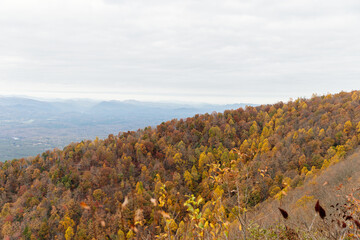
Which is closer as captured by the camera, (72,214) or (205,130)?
(72,214)

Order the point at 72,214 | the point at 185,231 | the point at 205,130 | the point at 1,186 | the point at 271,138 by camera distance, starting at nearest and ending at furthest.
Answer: the point at 185,231 < the point at 72,214 < the point at 1,186 < the point at 271,138 < the point at 205,130

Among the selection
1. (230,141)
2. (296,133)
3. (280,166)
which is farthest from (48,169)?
(296,133)

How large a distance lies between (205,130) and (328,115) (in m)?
58.8

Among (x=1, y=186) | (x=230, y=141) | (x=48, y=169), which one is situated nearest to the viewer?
(x=1, y=186)

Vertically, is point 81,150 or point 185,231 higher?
point 185,231

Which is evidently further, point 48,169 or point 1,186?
point 48,169

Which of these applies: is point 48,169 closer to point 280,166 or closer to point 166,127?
point 166,127

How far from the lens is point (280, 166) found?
6975 cm

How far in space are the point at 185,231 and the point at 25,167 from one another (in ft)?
360

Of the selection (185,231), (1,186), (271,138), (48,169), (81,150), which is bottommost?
(1,186)

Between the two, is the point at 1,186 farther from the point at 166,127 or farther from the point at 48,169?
the point at 166,127

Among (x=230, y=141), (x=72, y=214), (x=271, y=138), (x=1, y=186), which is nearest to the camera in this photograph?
(x=72, y=214)

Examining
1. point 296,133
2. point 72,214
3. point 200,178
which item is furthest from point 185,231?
point 296,133

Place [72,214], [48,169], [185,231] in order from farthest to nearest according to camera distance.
A: [48,169] → [72,214] → [185,231]
